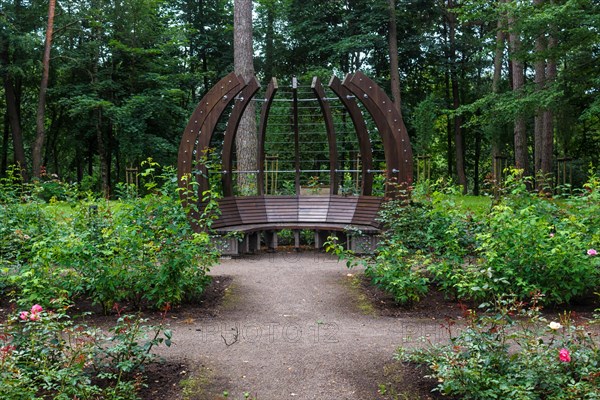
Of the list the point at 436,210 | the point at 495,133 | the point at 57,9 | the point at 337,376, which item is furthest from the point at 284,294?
the point at 57,9

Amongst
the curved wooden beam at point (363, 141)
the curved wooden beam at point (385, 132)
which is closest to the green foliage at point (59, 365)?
the curved wooden beam at point (385, 132)

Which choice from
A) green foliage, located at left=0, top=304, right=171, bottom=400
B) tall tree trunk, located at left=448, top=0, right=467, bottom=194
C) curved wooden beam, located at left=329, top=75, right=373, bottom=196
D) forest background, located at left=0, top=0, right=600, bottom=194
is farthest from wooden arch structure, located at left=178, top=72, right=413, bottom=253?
tall tree trunk, located at left=448, top=0, right=467, bottom=194

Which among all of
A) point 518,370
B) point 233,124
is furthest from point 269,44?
point 518,370

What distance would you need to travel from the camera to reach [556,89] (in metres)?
9.99

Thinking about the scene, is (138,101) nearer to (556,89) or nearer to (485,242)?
(556,89)

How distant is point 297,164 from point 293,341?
6405 mm

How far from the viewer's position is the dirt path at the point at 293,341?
3.68m

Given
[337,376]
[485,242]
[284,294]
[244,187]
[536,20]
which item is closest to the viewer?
[337,376]

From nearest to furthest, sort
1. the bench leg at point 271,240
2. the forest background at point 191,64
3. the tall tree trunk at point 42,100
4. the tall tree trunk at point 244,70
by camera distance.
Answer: the bench leg at point 271,240 → the tall tree trunk at point 244,70 → the tall tree trunk at point 42,100 → the forest background at point 191,64

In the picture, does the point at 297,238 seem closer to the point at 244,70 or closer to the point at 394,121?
the point at 394,121

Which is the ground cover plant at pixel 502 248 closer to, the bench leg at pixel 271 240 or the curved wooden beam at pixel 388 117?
the curved wooden beam at pixel 388 117

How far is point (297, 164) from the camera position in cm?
1078

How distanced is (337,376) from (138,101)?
17.4m

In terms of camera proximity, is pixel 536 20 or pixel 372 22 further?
pixel 372 22
